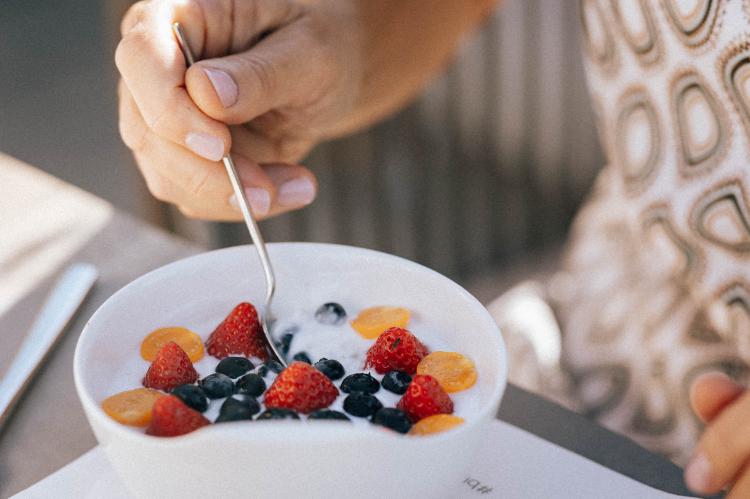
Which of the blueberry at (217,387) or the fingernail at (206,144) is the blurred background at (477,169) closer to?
the fingernail at (206,144)

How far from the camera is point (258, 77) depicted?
2.29 ft

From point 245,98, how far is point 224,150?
1.8 inches

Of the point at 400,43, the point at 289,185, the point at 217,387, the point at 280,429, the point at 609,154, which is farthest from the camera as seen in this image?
the point at 400,43

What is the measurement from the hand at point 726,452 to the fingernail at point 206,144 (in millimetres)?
401

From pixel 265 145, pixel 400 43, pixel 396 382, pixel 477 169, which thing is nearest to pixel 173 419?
pixel 396 382

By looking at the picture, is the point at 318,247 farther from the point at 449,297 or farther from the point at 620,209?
the point at 620,209

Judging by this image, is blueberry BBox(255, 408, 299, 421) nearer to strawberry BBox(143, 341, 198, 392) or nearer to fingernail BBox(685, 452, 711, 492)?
strawberry BBox(143, 341, 198, 392)

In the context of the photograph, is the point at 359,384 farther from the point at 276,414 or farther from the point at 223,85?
the point at 223,85

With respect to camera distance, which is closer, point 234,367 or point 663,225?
point 234,367

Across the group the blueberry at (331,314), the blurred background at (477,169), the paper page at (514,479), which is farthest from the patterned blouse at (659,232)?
the blurred background at (477,169)

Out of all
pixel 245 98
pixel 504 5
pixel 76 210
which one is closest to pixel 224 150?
pixel 245 98

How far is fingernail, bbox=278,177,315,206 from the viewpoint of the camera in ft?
2.59

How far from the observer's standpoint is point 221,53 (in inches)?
29.6

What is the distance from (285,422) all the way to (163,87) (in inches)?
12.8
